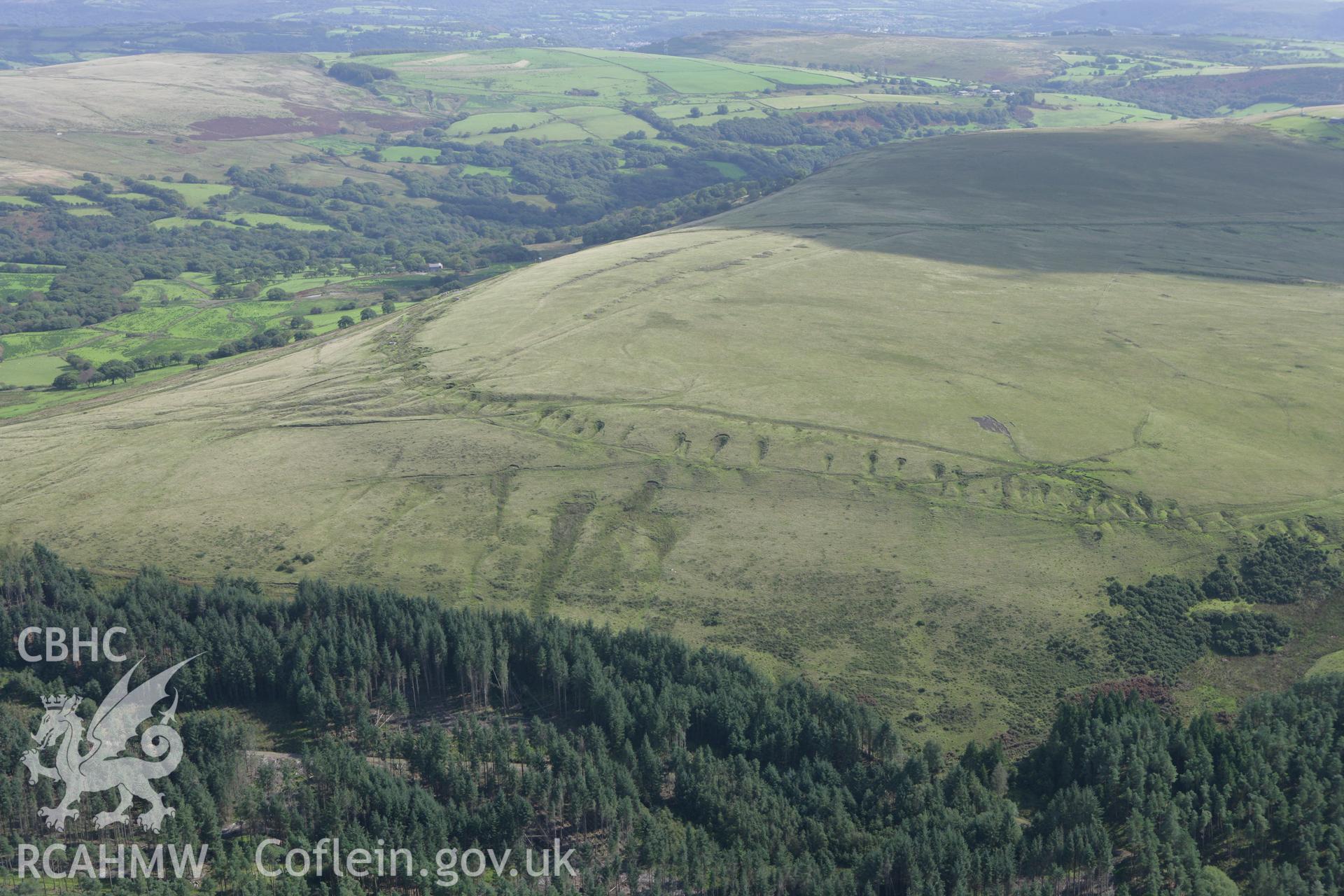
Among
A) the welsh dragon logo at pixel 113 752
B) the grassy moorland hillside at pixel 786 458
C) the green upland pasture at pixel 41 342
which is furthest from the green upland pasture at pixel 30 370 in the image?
the welsh dragon logo at pixel 113 752

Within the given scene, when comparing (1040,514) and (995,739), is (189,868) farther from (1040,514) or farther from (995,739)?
(1040,514)

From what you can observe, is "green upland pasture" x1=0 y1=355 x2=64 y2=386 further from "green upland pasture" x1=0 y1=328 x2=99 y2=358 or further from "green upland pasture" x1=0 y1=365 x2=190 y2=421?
"green upland pasture" x1=0 y1=365 x2=190 y2=421

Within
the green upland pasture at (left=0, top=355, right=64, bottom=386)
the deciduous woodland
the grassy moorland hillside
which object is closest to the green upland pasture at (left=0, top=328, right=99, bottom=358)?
the green upland pasture at (left=0, top=355, right=64, bottom=386)

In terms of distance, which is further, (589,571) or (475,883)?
(589,571)

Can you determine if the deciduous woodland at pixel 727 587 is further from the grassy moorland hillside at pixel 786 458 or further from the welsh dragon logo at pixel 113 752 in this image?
the grassy moorland hillside at pixel 786 458

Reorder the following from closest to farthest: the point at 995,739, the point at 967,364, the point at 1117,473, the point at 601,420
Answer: the point at 995,739 → the point at 1117,473 → the point at 601,420 → the point at 967,364

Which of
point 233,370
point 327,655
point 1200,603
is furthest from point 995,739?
point 233,370
